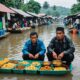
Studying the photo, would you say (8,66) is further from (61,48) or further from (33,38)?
(61,48)

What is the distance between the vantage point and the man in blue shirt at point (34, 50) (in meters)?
8.02

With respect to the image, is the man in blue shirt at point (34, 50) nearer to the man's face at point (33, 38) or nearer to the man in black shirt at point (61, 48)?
the man's face at point (33, 38)

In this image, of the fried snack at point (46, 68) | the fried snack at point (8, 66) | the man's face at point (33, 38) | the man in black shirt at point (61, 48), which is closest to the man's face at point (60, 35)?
the man in black shirt at point (61, 48)

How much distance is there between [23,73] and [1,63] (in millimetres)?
809

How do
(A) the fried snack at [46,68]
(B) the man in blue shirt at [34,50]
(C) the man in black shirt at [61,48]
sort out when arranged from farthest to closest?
(B) the man in blue shirt at [34,50] → (C) the man in black shirt at [61,48] → (A) the fried snack at [46,68]

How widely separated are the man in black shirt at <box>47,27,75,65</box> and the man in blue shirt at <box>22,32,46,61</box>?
366 mm

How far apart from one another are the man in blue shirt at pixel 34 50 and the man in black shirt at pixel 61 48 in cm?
37

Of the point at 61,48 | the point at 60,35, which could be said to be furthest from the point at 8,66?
the point at 60,35

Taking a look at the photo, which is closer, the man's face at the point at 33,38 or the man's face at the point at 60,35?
the man's face at the point at 60,35

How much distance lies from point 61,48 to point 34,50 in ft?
3.11

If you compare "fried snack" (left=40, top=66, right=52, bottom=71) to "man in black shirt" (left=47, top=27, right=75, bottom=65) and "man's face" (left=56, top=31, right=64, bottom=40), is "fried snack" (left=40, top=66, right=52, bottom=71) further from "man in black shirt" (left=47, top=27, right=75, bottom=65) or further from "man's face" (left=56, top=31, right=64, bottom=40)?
"man's face" (left=56, top=31, right=64, bottom=40)

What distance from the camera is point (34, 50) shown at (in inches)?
324

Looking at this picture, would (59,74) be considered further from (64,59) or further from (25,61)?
(25,61)

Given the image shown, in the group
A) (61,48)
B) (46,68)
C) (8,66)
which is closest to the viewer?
(46,68)
